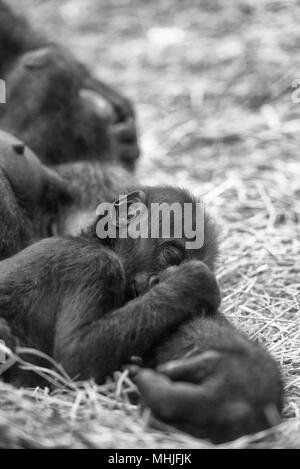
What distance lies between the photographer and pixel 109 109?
4.84 m

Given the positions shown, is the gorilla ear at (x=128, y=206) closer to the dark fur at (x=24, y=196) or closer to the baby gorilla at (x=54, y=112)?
the dark fur at (x=24, y=196)

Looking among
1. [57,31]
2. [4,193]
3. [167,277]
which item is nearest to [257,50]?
[57,31]

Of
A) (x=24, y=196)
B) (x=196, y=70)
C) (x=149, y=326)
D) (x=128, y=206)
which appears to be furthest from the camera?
(x=196, y=70)

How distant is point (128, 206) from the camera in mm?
3412

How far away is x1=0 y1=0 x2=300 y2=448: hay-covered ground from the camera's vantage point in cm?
254

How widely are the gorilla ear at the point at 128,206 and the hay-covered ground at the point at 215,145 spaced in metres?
0.63

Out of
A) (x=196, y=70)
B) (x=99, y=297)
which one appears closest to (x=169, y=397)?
(x=99, y=297)

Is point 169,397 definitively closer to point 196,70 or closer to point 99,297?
point 99,297

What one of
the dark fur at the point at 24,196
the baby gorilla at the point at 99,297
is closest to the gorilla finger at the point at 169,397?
the baby gorilla at the point at 99,297

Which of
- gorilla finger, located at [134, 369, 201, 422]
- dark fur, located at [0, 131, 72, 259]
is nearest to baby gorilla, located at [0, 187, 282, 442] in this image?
gorilla finger, located at [134, 369, 201, 422]

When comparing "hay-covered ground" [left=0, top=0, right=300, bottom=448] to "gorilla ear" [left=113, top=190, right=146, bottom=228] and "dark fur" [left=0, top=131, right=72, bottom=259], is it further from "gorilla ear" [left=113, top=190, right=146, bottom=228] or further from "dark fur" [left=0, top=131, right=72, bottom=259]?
"dark fur" [left=0, top=131, right=72, bottom=259]

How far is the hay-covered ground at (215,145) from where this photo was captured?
2.54 m

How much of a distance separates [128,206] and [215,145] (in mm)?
2350

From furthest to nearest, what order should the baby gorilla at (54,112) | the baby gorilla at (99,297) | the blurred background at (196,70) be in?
the blurred background at (196,70) → the baby gorilla at (54,112) → the baby gorilla at (99,297)
